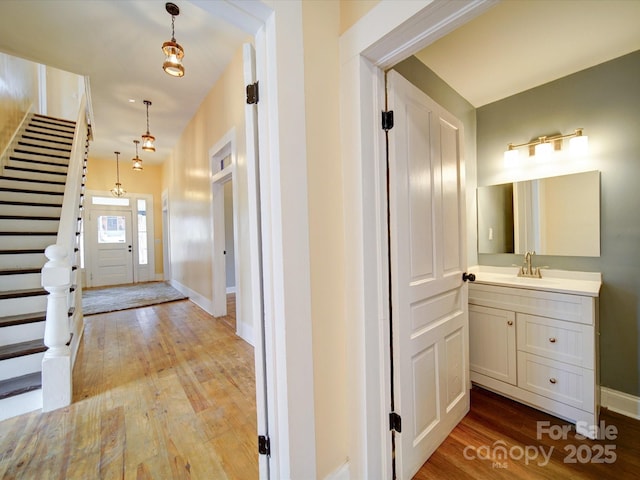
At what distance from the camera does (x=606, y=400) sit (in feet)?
5.96

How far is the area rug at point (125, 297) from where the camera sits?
4351 millimetres

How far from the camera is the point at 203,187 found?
13.7 feet

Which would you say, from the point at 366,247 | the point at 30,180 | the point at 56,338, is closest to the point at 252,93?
the point at 366,247

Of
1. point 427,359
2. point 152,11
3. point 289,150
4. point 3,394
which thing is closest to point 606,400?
point 427,359

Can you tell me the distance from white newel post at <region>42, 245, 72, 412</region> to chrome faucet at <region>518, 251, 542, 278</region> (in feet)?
11.8

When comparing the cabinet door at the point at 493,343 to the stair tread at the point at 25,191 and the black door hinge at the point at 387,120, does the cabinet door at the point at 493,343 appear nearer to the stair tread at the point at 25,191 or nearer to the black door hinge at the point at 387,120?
the black door hinge at the point at 387,120

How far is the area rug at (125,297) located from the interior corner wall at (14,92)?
2586 mm

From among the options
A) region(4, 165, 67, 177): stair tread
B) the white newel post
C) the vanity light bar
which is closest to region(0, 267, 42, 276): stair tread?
the white newel post

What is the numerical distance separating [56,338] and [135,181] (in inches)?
249

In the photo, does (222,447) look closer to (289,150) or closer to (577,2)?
(289,150)

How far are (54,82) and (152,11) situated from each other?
535 centimetres

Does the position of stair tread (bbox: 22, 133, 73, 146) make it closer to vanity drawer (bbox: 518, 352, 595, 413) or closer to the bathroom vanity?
the bathroom vanity

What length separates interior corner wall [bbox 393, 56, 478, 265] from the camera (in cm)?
186

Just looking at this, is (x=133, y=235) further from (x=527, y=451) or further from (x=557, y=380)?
(x=557, y=380)
